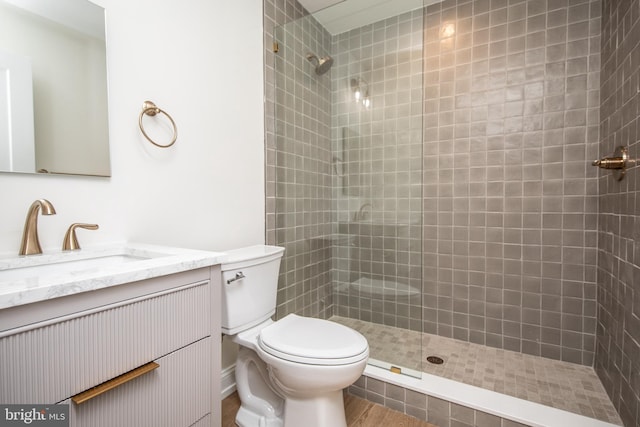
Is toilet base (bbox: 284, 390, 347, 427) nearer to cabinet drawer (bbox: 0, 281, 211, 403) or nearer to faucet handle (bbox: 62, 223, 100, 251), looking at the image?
cabinet drawer (bbox: 0, 281, 211, 403)

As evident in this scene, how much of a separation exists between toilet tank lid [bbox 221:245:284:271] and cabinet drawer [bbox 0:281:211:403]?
0.31m

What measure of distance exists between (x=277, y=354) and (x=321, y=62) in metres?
1.86

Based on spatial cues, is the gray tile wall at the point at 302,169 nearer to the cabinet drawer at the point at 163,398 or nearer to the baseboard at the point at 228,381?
the baseboard at the point at 228,381

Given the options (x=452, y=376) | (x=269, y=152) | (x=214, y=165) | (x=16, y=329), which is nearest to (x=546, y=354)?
(x=452, y=376)

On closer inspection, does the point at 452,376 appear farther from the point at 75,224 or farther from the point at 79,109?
the point at 79,109

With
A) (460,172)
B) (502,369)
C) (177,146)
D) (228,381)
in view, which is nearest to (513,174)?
(460,172)

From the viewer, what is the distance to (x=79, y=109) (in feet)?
3.90

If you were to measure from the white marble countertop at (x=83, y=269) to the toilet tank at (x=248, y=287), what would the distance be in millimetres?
272

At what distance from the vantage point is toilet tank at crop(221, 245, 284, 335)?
1388 millimetres

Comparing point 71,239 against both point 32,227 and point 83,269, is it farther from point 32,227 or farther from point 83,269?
point 83,269

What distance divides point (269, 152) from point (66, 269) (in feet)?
4.19

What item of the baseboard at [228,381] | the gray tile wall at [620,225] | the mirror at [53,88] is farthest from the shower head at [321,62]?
the baseboard at [228,381]

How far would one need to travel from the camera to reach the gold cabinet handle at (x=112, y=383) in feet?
2.55

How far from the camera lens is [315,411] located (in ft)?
4.33
